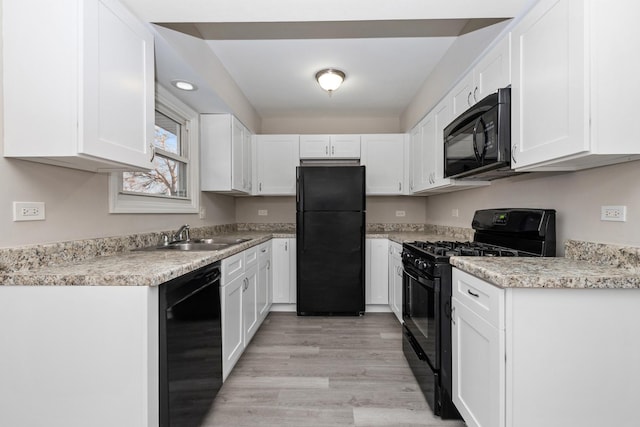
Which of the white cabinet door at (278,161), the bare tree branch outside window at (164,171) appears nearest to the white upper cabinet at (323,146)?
the white cabinet door at (278,161)

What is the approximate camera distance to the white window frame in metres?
1.91

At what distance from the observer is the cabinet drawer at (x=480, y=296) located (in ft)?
4.09

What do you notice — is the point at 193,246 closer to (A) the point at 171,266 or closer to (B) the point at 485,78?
(A) the point at 171,266

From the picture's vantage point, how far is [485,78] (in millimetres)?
1924

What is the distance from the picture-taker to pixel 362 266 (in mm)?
3363

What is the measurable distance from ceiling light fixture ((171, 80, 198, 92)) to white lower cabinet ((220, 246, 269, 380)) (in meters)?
1.38

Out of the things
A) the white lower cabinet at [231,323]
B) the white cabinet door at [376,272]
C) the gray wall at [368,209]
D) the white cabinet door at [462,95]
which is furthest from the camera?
the gray wall at [368,209]

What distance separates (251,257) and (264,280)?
1.94 ft

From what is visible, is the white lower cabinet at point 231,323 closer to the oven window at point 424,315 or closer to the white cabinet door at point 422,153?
the oven window at point 424,315

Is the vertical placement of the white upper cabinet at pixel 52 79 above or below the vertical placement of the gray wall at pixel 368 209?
above

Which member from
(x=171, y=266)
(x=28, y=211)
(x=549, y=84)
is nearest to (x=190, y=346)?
(x=171, y=266)

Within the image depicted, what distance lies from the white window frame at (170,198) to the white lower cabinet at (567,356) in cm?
212

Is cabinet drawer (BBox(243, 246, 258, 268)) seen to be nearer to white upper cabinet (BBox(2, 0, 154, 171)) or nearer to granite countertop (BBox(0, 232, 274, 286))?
granite countertop (BBox(0, 232, 274, 286))

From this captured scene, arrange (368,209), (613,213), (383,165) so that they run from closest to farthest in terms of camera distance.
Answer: (613,213)
(383,165)
(368,209)
